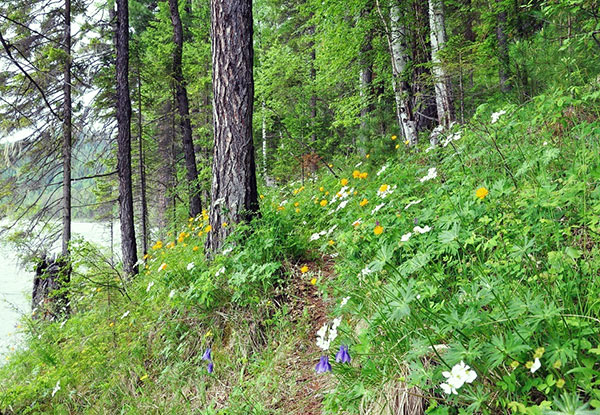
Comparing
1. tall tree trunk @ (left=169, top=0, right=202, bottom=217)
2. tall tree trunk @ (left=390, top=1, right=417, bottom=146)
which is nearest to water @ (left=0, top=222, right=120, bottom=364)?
tall tree trunk @ (left=169, top=0, right=202, bottom=217)

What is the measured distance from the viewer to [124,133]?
24.5ft

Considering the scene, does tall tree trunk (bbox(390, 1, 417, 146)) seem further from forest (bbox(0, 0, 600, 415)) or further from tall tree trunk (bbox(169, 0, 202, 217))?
tall tree trunk (bbox(169, 0, 202, 217))

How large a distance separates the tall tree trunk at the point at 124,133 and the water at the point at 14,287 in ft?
1.69

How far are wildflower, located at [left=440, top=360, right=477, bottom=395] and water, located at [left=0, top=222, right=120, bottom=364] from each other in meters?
5.94

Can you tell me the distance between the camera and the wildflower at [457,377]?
1072mm

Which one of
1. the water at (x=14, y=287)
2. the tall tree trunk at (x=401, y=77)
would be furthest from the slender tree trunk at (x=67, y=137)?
the tall tree trunk at (x=401, y=77)

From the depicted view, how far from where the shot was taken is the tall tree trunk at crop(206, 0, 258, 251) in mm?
3363

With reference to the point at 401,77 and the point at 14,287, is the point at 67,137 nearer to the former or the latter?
the point at 401,77

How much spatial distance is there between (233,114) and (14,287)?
835 inches

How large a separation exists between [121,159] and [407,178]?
6583 mm

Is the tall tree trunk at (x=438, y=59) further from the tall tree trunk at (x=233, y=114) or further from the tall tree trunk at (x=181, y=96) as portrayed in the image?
the tall tree trunk at (x=181, y=96)

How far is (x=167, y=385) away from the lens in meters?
2.47

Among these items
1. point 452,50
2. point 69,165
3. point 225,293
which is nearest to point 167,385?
point 225,293

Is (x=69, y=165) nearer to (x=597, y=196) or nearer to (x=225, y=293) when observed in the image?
(x=225, y=293)
